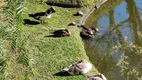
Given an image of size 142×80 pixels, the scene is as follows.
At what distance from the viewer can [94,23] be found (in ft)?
53.6

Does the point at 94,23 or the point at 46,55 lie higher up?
the point at 94,23

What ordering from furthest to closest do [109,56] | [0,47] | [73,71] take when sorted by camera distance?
1. [109,56]
2. [73,71]
3. [0,47]

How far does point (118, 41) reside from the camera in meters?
14.4

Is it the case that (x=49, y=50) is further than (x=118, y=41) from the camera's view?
No

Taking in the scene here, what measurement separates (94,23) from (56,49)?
173 inches

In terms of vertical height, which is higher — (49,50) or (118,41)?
(118,41)

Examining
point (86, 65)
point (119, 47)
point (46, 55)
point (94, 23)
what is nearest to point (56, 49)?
point (46, 55)

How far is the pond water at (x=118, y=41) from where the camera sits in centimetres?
1217

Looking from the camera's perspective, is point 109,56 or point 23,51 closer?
point 23,51

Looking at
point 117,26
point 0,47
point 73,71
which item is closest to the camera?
point 0,47

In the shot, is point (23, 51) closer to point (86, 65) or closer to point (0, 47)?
point (0, 47)

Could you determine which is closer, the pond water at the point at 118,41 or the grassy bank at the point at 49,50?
the grassy bank at the point at 49,50

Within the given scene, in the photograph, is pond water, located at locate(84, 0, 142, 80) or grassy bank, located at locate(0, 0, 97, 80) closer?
grassy bank, located at locate(0, 0, 97, 80)

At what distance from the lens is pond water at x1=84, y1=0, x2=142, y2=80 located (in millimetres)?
12170
